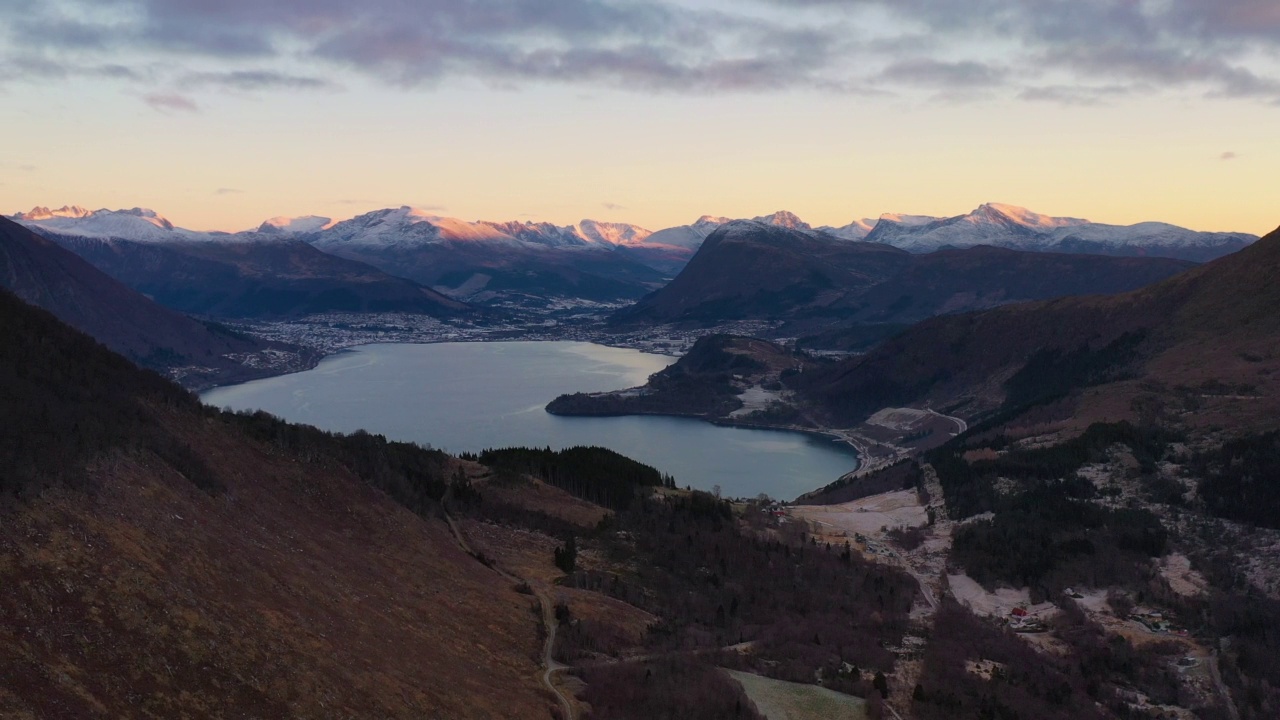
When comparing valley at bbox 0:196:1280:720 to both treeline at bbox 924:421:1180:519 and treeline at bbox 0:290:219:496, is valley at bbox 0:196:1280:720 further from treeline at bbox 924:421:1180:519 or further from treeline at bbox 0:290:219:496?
treeline at bbox 924:421:1180:519

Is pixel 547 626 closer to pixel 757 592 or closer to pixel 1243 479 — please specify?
pixel 757 592

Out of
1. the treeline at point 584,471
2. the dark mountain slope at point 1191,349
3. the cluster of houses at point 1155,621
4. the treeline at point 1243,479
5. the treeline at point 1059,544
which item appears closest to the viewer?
the cluster of houses at point 1155,621

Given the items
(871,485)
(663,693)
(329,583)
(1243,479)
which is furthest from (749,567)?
(871,485)

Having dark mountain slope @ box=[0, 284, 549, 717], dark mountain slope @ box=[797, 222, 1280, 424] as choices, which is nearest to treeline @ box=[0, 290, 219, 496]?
dark mountain slope @ box=[0, 284, 549, 717]

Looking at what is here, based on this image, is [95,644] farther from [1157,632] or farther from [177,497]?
[1157,632]

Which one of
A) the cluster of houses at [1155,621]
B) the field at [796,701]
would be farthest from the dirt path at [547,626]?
the cluster of houses at [1155,621]

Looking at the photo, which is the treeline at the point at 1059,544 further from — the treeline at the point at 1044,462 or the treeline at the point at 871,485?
the treeline at the point at 871,485
